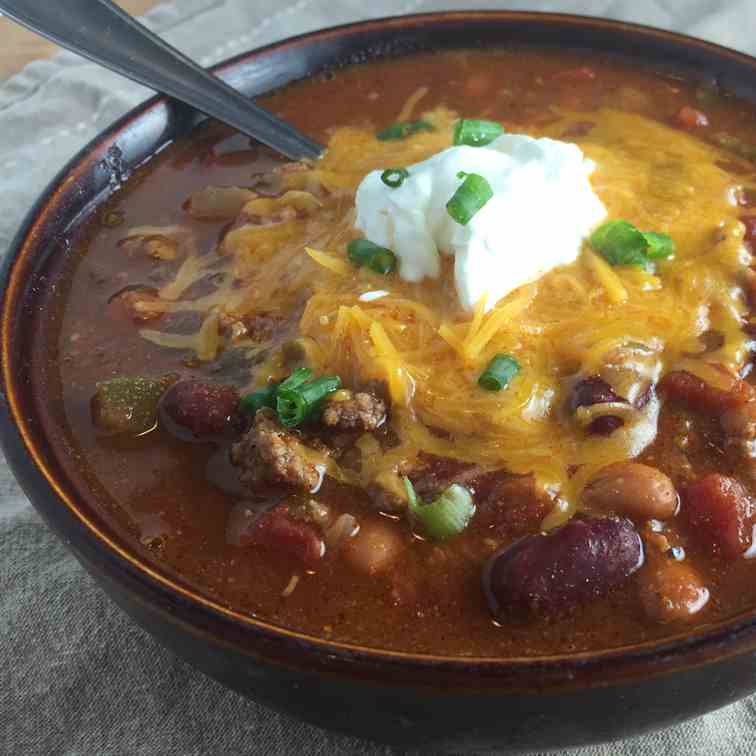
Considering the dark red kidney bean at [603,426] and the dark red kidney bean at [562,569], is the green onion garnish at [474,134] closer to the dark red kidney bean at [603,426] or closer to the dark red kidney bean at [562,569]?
the dark red kidney bean at [603,426]

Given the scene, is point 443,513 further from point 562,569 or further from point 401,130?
point 401,130

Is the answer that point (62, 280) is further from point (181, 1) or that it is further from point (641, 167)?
point (181, 1)

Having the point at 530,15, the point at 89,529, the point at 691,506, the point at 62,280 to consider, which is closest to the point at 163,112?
the point at 62,280

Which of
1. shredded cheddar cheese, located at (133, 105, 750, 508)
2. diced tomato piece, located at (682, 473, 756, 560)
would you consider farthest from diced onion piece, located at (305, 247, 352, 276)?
diced tomato piece, located at (682, 473, 756, 560)

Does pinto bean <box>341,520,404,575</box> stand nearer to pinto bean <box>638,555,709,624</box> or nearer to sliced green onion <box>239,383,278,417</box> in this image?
sliced green onion <box>239,383,278,417</box>

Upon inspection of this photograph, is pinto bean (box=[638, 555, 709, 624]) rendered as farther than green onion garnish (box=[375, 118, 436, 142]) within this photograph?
No

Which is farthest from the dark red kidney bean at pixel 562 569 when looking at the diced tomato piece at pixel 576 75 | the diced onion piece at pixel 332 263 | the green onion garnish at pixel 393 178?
the diced tomato piece at pixel 576 75
